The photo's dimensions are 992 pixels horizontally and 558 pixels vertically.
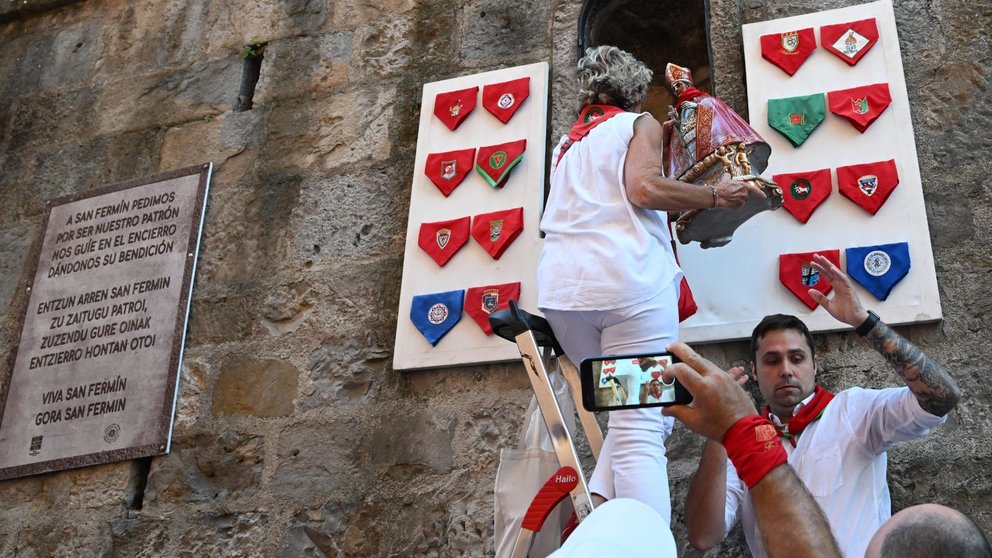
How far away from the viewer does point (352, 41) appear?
14.6 ft

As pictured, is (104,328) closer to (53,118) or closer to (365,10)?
(53,118)

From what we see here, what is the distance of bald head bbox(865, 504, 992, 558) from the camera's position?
57.9 inches

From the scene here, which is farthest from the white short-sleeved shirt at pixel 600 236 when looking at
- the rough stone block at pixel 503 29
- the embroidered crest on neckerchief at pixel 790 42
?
the rough stone block at pixel 503 29

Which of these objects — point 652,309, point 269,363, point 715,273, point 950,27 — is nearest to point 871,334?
point 652,309

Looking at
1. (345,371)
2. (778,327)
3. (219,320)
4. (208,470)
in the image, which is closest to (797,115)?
(778,327)

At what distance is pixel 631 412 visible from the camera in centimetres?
242

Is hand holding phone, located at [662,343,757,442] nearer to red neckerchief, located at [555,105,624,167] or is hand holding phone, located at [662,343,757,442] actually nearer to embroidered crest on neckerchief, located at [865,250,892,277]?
red neckerchief, located at [555,105,624,167]

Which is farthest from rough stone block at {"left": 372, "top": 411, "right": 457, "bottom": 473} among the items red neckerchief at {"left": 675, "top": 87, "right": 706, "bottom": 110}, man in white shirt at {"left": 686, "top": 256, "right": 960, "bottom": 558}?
red neckerchief at {"left": 675, "top": 87, "right": 706, "bottom": 110}

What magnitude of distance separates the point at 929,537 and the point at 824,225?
186 centimetres

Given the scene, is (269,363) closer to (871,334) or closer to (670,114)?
(670,114)

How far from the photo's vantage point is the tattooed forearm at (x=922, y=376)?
2432mm

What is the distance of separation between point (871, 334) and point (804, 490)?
3.40ft

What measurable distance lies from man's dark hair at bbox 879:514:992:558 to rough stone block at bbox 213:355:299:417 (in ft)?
8.36

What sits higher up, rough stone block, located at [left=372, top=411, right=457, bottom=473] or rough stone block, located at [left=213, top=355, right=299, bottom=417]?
rough stone block, located at [left=213, top=355, right=299, bottom=417]
